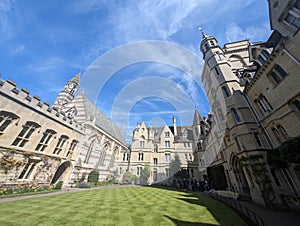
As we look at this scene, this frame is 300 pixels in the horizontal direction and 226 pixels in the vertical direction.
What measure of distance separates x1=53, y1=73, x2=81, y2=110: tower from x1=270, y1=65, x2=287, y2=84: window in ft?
124

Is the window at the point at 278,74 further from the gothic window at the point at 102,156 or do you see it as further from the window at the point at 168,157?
the gothic window at the point at 102,156

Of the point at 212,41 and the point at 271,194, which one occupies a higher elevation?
the point at 212,41

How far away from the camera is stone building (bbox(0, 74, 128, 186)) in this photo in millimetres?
11404

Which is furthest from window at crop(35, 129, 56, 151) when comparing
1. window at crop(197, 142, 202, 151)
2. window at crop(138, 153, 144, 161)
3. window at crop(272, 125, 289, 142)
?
window at crop(197, 142, 202, 151)

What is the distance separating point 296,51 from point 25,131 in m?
26.2

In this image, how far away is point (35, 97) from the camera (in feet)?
46.4

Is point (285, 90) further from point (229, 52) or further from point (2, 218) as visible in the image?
point (2, 218)

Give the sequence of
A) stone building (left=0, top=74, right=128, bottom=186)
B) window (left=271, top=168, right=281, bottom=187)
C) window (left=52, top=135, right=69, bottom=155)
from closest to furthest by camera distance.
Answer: window (left=271, top=168, right=281, bottom=187) → stone building (left=0, top=74, right=128, bottom=186) → window (left=52, top=135, right=69, bottom=155)

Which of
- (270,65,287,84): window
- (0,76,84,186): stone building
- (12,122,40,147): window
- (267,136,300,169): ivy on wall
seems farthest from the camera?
(12,122,40,147): window

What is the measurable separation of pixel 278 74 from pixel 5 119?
84.3 ft

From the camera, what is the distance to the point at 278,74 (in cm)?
1066

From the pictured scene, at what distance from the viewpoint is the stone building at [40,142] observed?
1140cm

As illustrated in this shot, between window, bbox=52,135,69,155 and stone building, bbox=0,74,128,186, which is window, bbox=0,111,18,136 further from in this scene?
window, bbox=52,135,69,155

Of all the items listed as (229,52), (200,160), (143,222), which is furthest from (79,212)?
(229,52)
